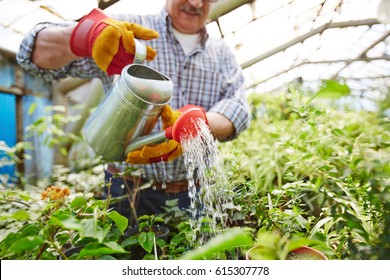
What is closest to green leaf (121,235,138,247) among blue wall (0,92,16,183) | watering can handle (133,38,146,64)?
watering can handle (133,38,146,64)

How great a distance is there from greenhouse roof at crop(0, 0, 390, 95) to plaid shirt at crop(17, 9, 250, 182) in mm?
58

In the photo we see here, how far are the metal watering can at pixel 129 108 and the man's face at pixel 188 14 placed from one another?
0.39 meters

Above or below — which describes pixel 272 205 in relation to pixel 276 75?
below

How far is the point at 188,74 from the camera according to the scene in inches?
44.0

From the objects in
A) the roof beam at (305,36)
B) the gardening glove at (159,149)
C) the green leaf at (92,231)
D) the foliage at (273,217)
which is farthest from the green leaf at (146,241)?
the roof beam at (305,36)

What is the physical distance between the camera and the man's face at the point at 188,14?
1.01m

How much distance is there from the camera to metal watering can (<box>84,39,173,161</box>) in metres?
0.64

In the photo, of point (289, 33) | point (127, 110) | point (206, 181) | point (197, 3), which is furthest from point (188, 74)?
point (206, 181)

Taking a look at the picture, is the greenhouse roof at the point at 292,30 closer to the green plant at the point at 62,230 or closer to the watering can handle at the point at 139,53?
the watering can handle at the point at 139,53

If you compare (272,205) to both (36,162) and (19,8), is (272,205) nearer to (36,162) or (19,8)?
(19,8)

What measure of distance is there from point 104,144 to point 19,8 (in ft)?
1.64

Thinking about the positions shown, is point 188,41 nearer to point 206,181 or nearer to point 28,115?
point 206,181
